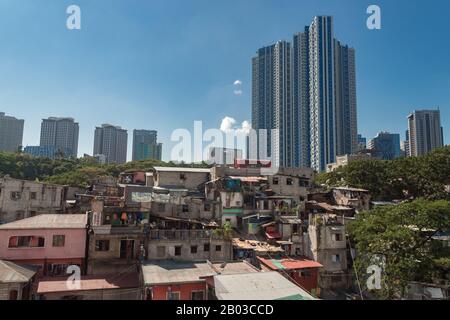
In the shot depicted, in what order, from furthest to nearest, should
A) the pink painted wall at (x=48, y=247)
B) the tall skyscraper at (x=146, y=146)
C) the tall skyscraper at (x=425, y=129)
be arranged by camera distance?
the tall skyscraper at (x=425, y=129) < the tall skyscraper at (x=146, y=146) < the pink painted wall at (x=48, y=247)

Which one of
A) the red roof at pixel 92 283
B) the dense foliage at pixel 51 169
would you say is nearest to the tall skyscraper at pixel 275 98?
the dense foliage at pixel 51 169

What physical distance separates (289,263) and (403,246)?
26.3 ft

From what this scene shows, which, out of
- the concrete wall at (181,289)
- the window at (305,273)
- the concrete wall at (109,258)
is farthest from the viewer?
the window at (305,273)

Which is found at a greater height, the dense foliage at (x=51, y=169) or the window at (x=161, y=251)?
the dense foliage at (x=51, y=169)

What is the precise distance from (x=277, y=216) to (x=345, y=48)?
87.7 meters

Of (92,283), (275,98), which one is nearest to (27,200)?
(92,283)

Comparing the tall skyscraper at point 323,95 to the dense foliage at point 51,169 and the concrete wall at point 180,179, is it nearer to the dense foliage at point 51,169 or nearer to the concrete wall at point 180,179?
the dense foliage at point 51,169

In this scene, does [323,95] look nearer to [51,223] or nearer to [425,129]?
[425,129]

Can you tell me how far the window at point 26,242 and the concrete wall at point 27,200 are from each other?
11.0 meters

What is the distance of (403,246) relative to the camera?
20031 millimetres

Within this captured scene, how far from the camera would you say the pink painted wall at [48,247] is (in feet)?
65.3
